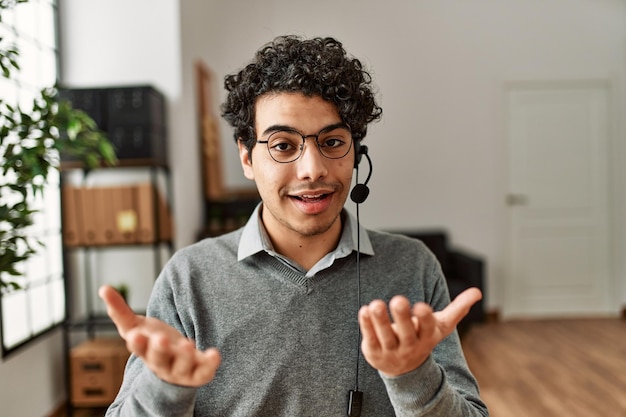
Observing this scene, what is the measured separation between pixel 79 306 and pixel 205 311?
2.63 metres

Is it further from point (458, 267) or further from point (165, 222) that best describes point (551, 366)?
point (165, 222)

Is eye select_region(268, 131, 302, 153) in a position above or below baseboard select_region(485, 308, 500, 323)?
above

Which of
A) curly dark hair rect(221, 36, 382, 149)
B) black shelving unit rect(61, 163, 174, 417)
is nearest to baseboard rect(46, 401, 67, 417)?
black shelving unit rect(61, 163, 174, 417)

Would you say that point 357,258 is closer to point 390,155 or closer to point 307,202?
point 307,202

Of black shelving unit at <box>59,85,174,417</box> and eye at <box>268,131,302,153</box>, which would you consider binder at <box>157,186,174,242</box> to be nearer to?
black shelving unit at <box>59,85,174,417</box>

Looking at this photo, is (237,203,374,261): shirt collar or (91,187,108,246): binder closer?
(237,203,374,261): shirt collar

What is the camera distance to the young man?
1129 mm

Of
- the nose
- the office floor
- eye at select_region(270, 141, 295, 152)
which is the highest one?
eye at select_region(270, 141, 295, 152)

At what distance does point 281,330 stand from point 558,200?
5.03 metres

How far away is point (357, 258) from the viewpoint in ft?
3.97

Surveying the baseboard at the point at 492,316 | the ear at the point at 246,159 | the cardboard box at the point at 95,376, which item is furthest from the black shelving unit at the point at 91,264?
the baseboard at the point at 492,316

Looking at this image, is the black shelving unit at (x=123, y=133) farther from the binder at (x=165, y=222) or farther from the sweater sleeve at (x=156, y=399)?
the sweater sleeve at (x=156, y=399)

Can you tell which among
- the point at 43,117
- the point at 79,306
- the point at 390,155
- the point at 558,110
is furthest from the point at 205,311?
the point at 558,110

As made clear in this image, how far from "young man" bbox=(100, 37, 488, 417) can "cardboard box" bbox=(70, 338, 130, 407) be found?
2167 millimetres
